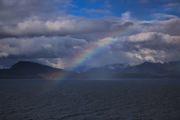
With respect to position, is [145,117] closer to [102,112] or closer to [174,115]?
[174,115]

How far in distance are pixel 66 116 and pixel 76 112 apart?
261 inches

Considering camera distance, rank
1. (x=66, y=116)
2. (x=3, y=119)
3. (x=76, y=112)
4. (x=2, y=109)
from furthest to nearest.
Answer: (x=2, y=109)
(x=76, y=112)
(x=66, y=116)
(x=3, y=119)

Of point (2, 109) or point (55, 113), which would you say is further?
point (2, 109)

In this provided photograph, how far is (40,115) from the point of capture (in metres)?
70.3

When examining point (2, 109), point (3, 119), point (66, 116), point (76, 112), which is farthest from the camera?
point (2, 109)

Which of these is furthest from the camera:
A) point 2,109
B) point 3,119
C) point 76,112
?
point 2,109

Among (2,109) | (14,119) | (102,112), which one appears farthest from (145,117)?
(2,109)

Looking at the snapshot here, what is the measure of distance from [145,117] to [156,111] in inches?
423

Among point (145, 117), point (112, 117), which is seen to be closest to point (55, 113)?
point (112, 117)

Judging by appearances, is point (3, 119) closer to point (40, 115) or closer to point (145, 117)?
point (40, 115)

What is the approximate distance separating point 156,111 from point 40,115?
31390 millimetres

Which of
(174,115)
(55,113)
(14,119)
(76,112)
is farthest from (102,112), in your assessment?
(14,119)

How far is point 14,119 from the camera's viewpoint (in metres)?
65.9

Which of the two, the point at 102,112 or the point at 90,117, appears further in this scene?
the point at 102,112
